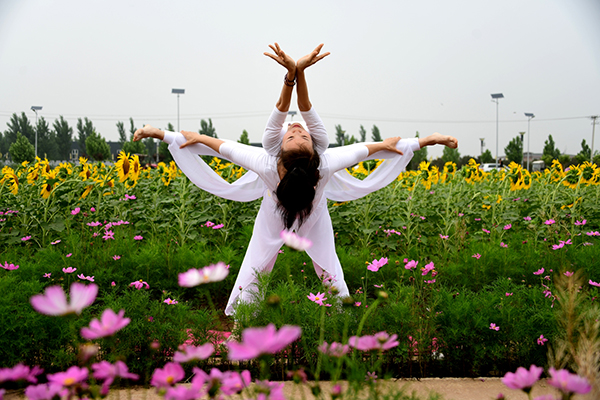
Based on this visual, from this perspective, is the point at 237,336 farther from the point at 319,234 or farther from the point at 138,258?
the point at 138,258

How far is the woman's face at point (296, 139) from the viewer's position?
→ 2352mm

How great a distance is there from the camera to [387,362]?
7.02 feet

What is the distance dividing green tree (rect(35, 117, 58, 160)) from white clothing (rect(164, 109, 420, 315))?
52688 millimetres

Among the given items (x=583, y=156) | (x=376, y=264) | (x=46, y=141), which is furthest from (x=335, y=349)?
(x=46, y=141)

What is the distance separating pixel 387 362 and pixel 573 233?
325 cm

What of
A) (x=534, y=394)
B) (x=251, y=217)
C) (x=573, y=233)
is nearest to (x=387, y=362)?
(x=534, y=394)

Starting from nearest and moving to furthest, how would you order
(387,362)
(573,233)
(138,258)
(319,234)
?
(387,362) → (319,234) → (138,258) → (573,233)

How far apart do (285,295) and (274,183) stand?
2.09ft

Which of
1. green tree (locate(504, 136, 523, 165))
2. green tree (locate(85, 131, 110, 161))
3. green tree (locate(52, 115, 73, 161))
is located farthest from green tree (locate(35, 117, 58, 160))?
green tree (locate(504, 136, 523, 165))

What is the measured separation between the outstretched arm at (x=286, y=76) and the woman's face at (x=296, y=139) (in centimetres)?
15

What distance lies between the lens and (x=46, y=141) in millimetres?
48594

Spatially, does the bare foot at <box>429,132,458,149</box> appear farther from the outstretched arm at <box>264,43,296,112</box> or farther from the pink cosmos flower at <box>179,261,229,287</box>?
the pink cosmos flower at <box>179,261,229,287</box>

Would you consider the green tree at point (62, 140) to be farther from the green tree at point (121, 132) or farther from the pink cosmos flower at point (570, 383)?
the pink cosmos flower at point (570, 383)

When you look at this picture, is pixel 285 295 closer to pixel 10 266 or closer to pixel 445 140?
pixel 445 140
